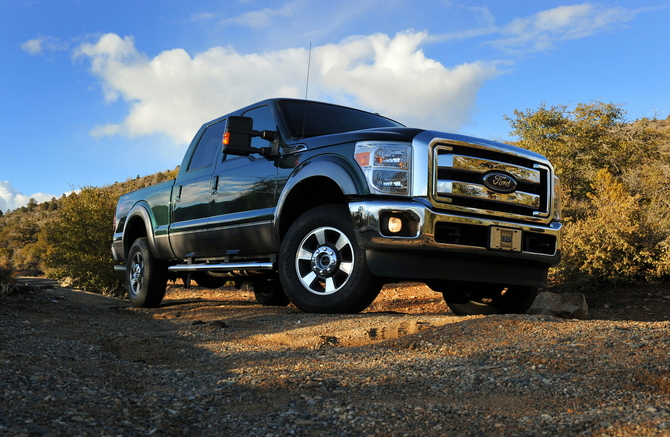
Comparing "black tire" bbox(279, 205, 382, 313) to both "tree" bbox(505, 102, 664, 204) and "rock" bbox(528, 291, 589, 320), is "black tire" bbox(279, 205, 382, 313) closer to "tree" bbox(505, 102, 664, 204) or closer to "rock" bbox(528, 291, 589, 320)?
"rock" bbox(528, 291, 589, 320)

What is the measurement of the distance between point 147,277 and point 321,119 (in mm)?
3272

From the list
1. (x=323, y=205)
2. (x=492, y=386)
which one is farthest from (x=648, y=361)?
(x=323, y=205)

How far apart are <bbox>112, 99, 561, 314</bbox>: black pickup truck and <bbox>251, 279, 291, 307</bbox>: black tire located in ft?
6.06

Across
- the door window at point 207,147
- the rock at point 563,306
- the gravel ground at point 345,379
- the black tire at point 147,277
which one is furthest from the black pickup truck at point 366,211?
the rock at point 563,306

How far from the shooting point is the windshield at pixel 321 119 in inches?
234

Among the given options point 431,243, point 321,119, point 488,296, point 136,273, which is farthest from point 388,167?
point 136,273

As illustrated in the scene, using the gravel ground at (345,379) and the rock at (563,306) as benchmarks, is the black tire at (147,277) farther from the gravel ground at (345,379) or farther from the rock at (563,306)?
the rock at (563,306)

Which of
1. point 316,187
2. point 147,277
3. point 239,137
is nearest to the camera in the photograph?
point 316,187

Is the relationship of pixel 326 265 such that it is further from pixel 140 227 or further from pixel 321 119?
pixel 140 227

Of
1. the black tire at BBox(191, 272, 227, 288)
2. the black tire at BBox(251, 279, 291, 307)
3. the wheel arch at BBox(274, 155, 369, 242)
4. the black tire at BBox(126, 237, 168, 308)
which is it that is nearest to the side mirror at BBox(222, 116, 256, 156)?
the wheel arch at BBox(274, 155, 369, 242)

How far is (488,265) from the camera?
4918mm

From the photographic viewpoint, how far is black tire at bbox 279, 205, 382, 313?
4.83 m

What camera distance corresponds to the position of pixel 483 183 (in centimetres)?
486

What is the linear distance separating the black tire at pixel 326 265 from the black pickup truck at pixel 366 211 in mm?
11
